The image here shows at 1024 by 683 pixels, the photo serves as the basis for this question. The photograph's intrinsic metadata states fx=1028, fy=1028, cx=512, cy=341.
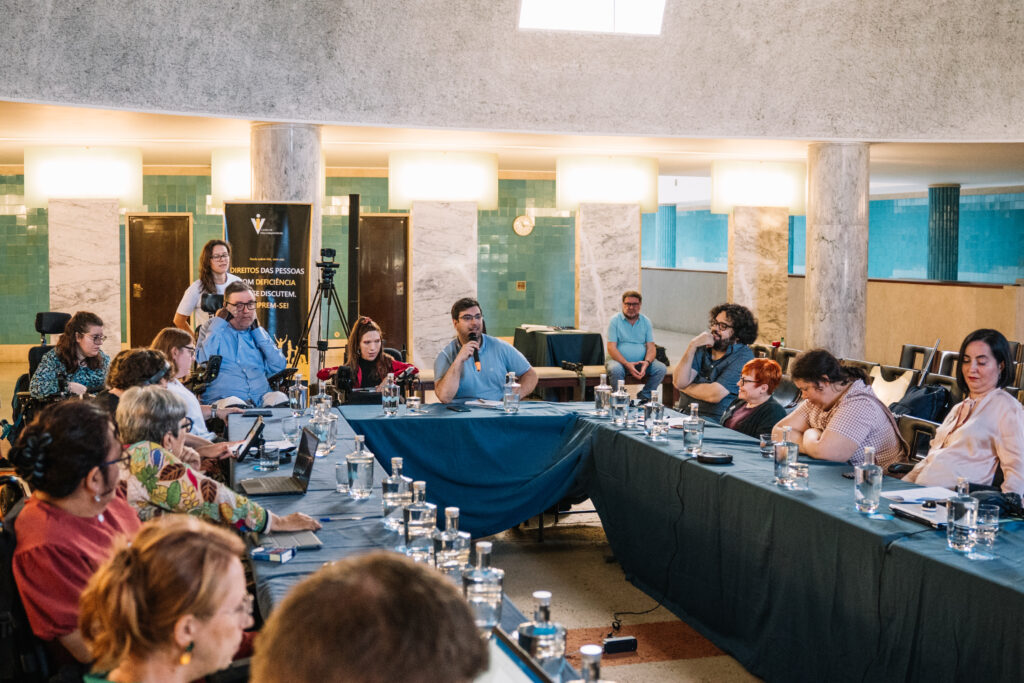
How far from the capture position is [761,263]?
11.6m

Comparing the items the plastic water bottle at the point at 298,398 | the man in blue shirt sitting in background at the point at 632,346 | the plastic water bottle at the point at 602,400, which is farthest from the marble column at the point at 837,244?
the plastic water bottle at the point at 298,398

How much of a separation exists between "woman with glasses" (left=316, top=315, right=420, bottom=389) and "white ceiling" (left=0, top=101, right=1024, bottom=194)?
3.30m

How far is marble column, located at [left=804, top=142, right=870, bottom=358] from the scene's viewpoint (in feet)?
33.2

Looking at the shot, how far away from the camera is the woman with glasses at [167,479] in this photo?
3.05 meters

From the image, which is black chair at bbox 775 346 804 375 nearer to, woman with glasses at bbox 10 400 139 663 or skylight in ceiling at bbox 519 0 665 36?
skylight in ceiling at bbox 519 0 665 36

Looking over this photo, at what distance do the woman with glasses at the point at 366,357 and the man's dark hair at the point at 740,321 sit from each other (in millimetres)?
1914

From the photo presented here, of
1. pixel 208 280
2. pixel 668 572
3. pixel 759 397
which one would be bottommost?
pixel 668 572

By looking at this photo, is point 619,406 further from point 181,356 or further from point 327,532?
point 327,532

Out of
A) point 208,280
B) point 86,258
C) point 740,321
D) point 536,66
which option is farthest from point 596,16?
point 86,258

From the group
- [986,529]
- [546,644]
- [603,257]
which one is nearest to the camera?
[546,644]

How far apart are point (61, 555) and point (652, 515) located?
9.39 ft

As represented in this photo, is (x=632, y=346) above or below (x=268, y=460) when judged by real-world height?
above

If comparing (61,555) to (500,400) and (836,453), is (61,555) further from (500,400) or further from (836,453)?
(500,400)

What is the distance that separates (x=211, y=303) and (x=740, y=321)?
338 centimetres
